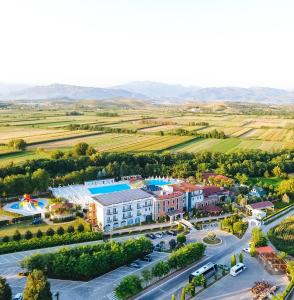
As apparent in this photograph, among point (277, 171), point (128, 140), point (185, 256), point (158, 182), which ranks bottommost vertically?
point (185, 256)

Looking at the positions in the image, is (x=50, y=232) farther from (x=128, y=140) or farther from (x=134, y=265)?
(x=128, y=140)

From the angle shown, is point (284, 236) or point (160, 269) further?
point (284, 236)

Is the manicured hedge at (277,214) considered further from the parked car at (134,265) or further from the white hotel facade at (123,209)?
the parked car at (134,265)

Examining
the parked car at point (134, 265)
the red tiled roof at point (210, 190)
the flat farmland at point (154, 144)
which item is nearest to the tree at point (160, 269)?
the parked car at point (134, 265)

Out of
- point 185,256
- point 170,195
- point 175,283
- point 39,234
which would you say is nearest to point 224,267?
point 185,256

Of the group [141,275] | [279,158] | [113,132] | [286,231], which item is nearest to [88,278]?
[141,275]

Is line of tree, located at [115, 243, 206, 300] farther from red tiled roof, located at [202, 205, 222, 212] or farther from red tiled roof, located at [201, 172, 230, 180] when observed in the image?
red tiled roof, located at [201, 172, 230, 180]

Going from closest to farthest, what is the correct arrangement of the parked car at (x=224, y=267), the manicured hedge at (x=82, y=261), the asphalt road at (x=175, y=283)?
1. the asphalt road at (x=175, y=283)
2. the manicured hedge at (x=82, y=261)
3. the parked car at (x=224, y=267)
